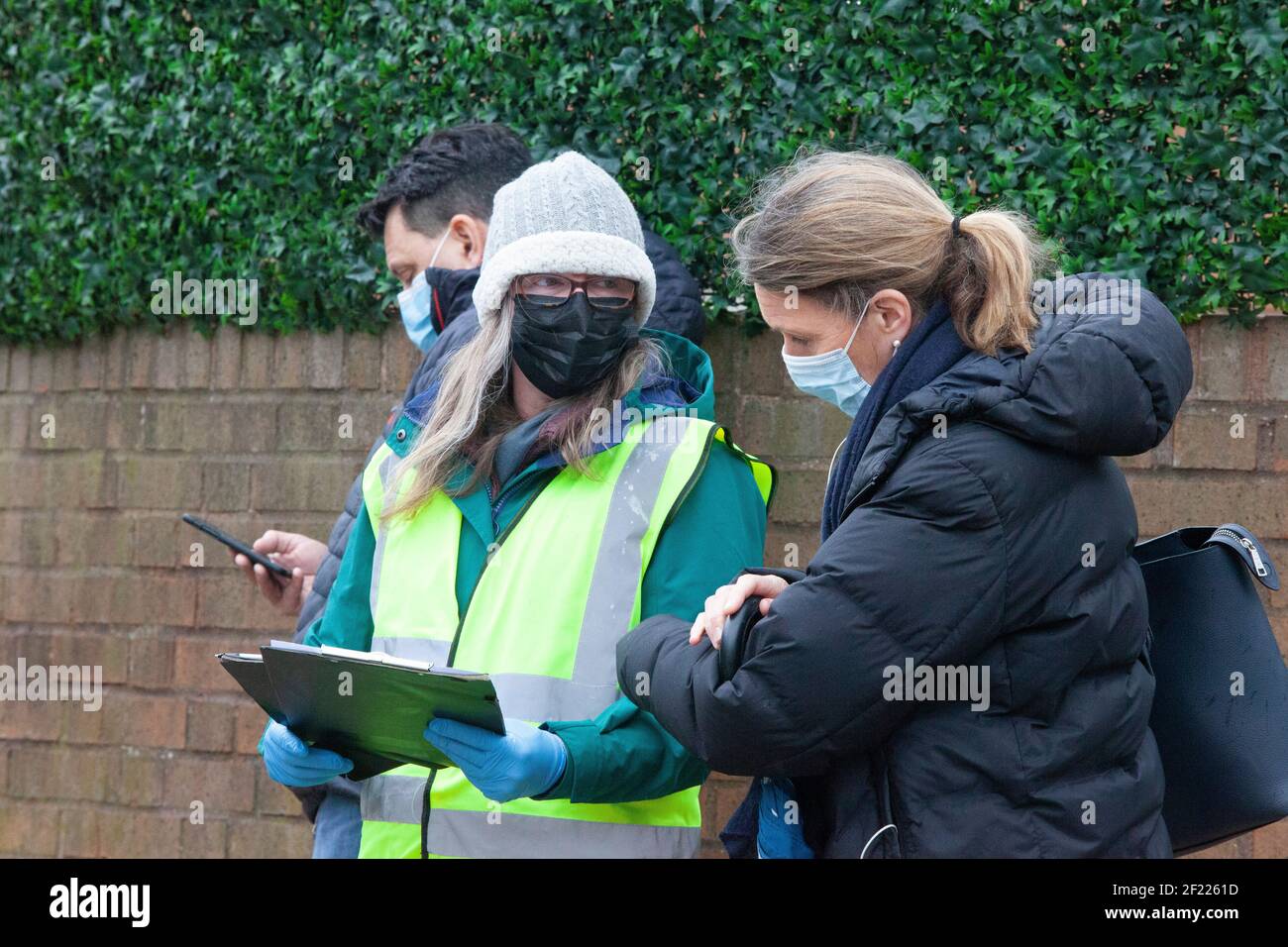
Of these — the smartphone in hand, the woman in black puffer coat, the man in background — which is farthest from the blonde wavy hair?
the smartphone in hand

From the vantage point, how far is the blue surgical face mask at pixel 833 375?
2.46 meters

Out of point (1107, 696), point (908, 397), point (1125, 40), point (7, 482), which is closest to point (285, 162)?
point (7, 482)

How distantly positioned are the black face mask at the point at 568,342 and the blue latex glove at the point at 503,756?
27.5 inches

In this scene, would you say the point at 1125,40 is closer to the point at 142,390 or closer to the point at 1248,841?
the point at 1248,841

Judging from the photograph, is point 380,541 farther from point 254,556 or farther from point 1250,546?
point 1250,546

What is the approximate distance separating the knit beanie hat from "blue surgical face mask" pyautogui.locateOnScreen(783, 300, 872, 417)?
47 centimetres

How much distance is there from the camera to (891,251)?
92.9 inches

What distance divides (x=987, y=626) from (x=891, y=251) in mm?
629

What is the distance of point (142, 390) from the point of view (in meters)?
5.42

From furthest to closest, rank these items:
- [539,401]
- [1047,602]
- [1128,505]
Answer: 1. [539,401]
2. [1128,505]
3. [1047,602]

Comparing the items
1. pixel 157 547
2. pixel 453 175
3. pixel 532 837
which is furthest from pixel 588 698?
pixel 157 547

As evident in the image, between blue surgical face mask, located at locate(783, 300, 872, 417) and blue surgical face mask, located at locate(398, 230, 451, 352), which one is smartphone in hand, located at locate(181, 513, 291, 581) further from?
blue surgical face mask, located at locate(783, 300, 872, 417)

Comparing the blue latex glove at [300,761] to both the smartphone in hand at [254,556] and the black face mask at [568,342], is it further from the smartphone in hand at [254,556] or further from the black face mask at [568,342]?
the smartphone in hand at [254,556]

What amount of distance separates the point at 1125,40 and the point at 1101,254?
20.3 inches
